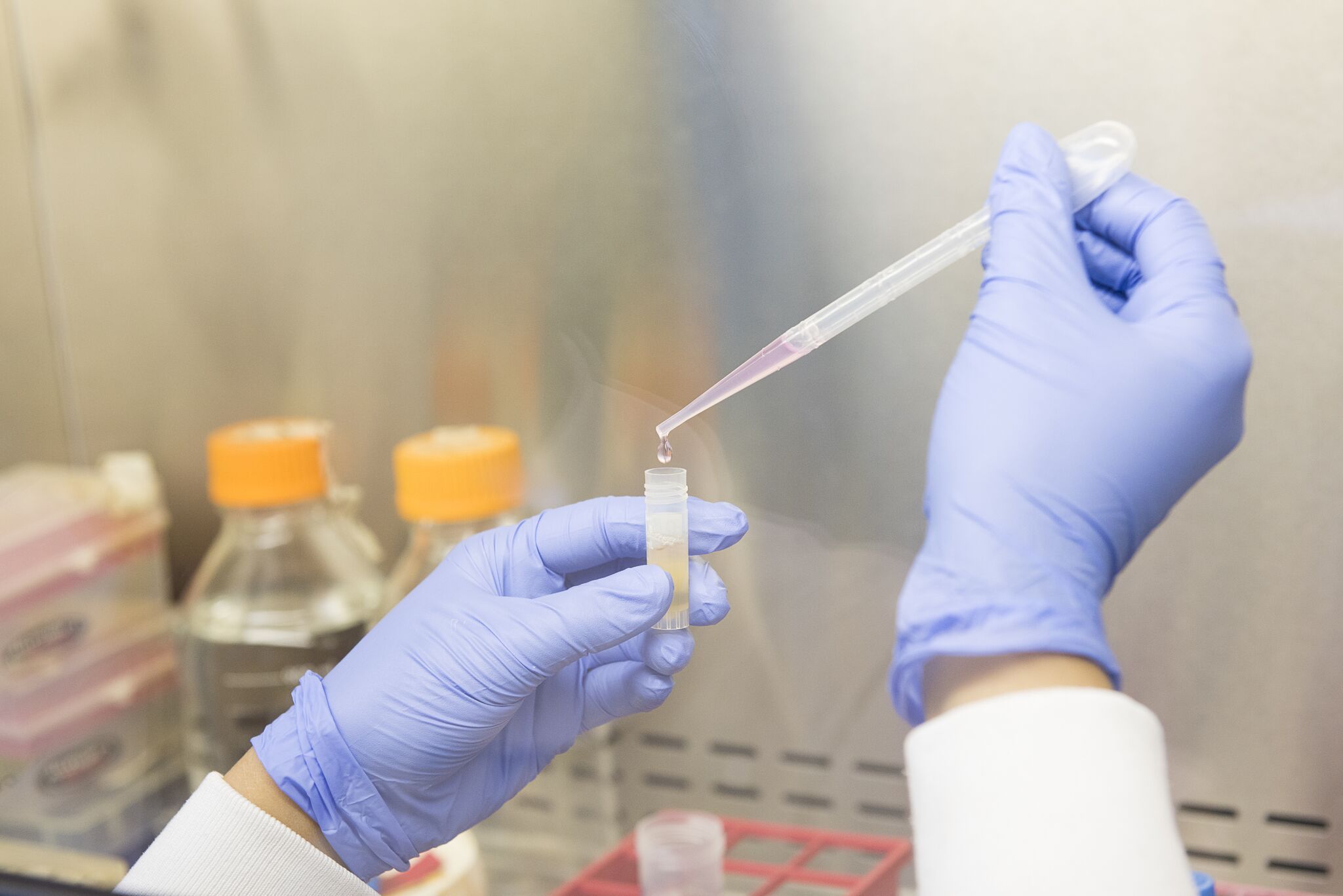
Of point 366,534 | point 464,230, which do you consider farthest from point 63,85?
point 366,534

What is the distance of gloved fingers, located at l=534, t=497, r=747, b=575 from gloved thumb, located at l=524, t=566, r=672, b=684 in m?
0.08

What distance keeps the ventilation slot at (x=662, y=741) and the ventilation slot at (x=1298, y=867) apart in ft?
2.04

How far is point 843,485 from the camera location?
1218 mm

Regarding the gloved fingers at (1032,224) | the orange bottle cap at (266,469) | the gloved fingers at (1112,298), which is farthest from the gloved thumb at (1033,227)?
the orange bottle cap at (266,469)

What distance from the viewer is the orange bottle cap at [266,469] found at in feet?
4.33

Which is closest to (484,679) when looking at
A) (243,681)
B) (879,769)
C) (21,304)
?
(879,769)

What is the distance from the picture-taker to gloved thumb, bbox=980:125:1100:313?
822 millimetres

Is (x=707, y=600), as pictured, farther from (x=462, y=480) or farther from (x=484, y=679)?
(x=462, y=480)

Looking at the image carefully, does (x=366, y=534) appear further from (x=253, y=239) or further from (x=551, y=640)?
(x=551, y=640)

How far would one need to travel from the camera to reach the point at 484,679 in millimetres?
877

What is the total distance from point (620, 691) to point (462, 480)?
36cm

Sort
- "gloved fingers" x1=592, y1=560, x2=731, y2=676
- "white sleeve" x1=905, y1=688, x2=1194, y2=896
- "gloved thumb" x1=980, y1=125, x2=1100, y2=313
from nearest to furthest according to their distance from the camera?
"white sleeve" x1=905, y1=688, x2=1194, y2=896 < "gloved thumb" x1=980, y1=125, x2=1100, y2=313 < "gloved fingers" x1=592, y1=560, x2=731, y2=676

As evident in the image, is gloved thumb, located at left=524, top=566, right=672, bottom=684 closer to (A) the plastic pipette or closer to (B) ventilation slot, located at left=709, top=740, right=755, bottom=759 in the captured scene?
(A) the plastic pipette

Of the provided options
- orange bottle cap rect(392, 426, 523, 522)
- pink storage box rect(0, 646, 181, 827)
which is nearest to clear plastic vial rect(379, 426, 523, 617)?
orange bottle cap rect(392, 426, 523, 522)
